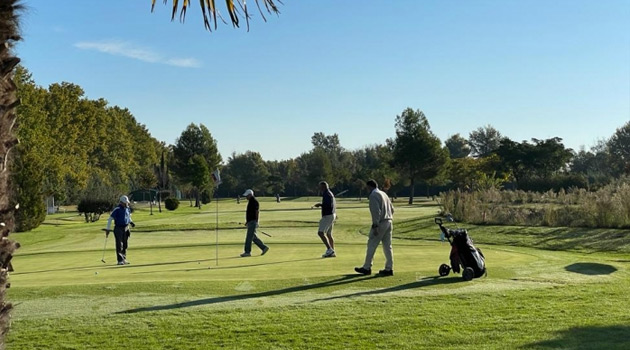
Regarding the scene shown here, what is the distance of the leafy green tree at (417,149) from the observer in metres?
86.6

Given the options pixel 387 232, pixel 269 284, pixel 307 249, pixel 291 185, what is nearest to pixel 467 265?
pixel 387 232

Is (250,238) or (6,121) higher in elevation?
(6,121)

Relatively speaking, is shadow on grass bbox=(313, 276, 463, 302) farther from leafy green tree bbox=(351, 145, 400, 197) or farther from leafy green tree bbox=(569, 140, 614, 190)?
leafy green tree bbox=(569, 140, 614, 190)

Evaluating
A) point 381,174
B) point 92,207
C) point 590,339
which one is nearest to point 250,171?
point 381,174

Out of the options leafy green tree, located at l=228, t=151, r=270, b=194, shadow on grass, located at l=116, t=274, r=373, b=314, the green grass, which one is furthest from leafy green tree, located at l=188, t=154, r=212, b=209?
shadow on grass, located at l=116, t=274, r=373, b=314

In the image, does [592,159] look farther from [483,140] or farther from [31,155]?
[31,155]

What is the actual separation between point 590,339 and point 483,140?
6907 inches

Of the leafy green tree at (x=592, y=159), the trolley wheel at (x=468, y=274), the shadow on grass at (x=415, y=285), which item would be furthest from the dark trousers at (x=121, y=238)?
the leafy green tree at (x=592, y=159)

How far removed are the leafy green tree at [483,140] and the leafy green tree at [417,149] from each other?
89.5 meters

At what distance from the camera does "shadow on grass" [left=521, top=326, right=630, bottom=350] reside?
23.6ft

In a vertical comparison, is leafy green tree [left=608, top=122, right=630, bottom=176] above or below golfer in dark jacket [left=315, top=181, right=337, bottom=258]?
above

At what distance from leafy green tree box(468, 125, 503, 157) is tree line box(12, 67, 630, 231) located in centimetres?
3647

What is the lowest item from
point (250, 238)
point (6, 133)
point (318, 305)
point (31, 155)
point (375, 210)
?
point (318, 305)

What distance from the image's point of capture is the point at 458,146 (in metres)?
178
